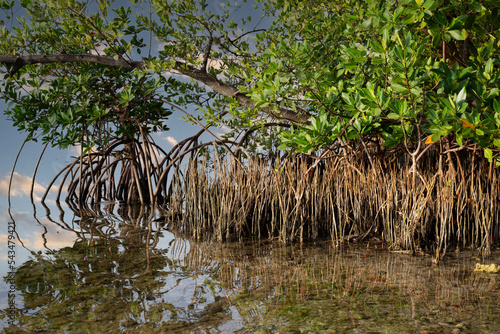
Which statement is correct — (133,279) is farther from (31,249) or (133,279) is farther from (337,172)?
(337,172)

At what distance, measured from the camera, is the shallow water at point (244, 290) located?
1.98m

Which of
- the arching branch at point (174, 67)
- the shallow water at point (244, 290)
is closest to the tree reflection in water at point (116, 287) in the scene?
the shallow water at point (244, 290)

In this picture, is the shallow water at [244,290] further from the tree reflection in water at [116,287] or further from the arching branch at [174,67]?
the arching branch at [174,67]

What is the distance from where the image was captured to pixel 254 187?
4410mm

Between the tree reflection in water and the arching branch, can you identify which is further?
the arching branch

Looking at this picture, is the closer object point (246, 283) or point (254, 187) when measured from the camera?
point (246, 283)

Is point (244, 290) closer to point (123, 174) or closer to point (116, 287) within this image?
point (116, 287)

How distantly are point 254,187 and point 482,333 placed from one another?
9.16 feet

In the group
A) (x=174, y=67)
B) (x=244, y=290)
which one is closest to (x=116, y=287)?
(x=244, y=290)

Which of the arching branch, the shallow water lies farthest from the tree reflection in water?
the arching branch

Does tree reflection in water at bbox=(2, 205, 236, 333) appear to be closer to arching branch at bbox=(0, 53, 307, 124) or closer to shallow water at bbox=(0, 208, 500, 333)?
shallow water at bbox=(0, 208, 500, 333)

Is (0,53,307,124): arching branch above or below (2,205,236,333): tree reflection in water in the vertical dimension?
above

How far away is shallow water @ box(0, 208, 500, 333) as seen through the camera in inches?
78.0

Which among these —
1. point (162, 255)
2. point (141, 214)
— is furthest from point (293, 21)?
point (141, 214)
